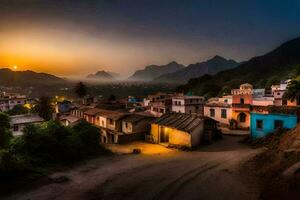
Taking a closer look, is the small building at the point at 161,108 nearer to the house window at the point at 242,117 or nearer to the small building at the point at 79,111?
the small building at the point at 79,111

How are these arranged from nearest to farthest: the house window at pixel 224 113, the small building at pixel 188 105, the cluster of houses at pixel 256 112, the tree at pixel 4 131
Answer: the cluster of houses at pixel 256 112 < the tree at pixel 4 131 < the house window at pixel 224 113 < the small building at pixel 188 105

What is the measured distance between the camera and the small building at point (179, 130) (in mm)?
30316

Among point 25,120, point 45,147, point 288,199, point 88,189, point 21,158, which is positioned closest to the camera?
point 288,199

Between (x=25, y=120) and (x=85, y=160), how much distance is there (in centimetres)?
3624

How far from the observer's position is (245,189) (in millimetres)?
15711

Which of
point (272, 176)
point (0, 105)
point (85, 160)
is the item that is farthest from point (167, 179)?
point (0, 105)

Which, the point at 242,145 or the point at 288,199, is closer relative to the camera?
the point at 288,199

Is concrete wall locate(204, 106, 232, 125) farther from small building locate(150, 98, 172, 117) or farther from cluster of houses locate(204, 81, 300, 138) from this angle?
small building locate(150, 98, 172, 117)

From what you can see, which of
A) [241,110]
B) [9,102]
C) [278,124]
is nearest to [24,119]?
[241,110]

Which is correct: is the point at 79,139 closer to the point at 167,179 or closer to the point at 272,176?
the point at 167,179

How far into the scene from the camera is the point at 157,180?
18.1 m

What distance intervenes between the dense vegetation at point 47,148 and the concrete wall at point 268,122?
18876 millimetres

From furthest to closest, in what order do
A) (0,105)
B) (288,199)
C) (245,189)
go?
(0,105) < (245,189) < (288,199)

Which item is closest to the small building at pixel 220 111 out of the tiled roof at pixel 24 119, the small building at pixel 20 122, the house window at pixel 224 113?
the house window at pixel 224 113
